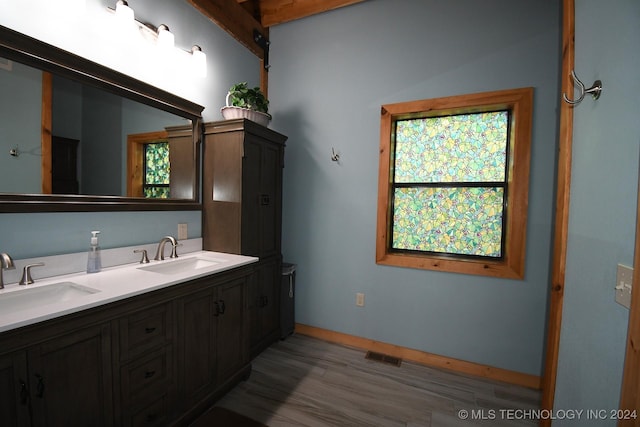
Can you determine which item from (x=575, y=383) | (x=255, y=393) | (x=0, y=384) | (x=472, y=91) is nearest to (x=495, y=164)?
(x=472, y=91)

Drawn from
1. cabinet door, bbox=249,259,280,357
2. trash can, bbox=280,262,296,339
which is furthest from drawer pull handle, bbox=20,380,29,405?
trash can, bbox=280,262,296,339

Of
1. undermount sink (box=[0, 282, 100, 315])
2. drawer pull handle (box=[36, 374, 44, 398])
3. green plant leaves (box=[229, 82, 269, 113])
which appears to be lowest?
drawer pull handle (box=[36, 374, 44, 398])

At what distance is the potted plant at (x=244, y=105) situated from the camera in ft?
6.70

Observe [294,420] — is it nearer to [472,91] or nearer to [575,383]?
[575,383]

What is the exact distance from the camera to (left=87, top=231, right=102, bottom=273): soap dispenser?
4.53ft

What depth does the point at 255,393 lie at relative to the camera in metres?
1.79

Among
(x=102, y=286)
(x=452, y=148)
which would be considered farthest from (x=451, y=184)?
(x=102, y=286)

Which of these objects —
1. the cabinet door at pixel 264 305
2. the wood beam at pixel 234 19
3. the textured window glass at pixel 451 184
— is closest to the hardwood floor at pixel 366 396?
the cabinet door at pixel 264 305

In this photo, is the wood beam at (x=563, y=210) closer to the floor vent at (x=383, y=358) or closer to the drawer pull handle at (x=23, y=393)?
the floor vent at (x=383, y=358)

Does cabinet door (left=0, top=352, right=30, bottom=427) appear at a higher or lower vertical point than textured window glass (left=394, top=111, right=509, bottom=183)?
lower

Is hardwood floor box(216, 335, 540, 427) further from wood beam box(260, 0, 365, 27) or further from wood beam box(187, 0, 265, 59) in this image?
wood beam box(260, 0, 365, 27)

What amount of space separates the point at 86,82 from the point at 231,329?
1685 millimetres

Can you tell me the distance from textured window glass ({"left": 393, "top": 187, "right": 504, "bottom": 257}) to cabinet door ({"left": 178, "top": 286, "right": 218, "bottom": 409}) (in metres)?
1.68

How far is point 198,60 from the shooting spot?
6.48 ft
